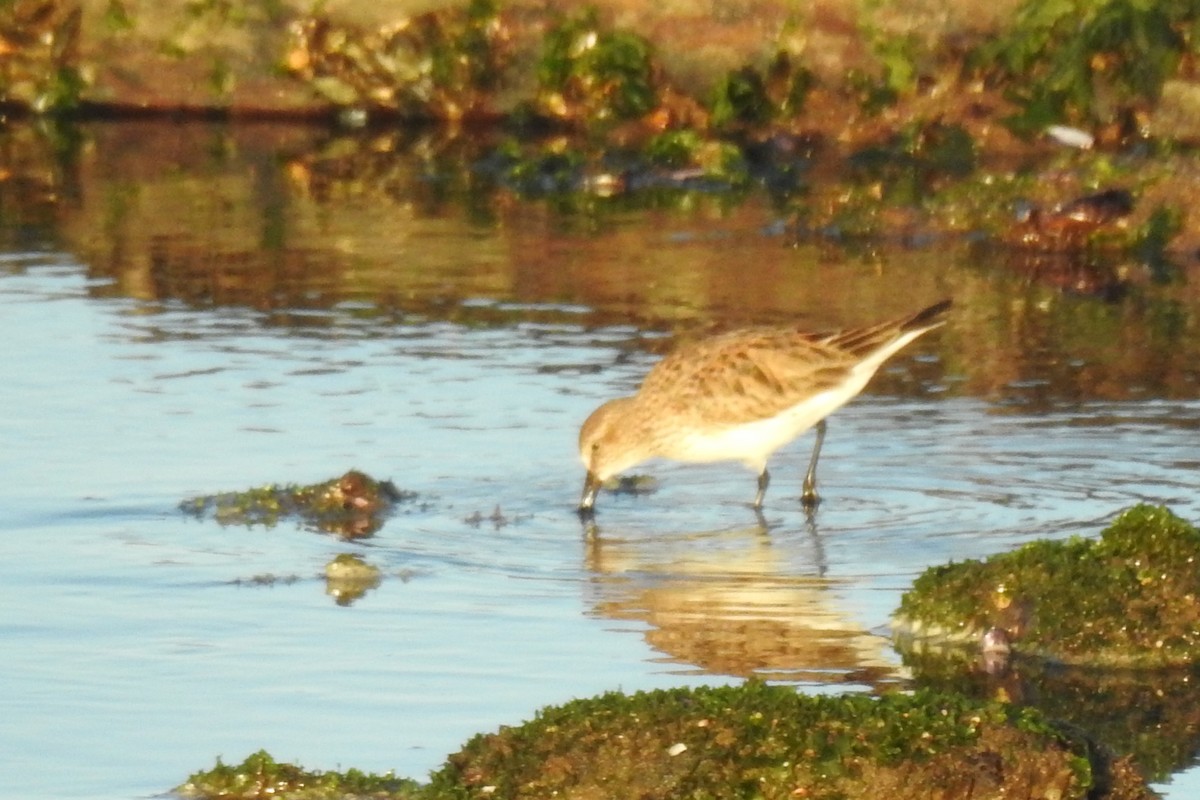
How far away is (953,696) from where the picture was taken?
6020mm

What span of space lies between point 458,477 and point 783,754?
4.46 m

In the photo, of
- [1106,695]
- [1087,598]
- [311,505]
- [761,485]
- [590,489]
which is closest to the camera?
[1106,695]

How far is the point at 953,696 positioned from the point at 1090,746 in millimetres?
337

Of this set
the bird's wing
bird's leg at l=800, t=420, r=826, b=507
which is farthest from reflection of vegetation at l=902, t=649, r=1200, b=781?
the bird's wing

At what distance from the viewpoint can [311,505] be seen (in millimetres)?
9406

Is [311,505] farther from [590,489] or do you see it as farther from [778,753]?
[778,753]

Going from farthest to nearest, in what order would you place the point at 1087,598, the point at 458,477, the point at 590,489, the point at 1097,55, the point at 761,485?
the point at 1097,55 < the point at 458,477 < the point at 761,485 < the point at 590,489 < the point at 1087,598

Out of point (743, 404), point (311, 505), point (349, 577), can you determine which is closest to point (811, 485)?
point (743, 404)

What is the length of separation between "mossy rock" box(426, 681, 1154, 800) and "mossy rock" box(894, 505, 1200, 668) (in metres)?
1.48

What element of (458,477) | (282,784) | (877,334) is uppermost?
(877,334)

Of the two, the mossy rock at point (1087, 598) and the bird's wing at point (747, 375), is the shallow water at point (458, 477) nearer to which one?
the mossy rock at point (1087, 598)

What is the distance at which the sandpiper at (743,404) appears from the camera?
976 cm

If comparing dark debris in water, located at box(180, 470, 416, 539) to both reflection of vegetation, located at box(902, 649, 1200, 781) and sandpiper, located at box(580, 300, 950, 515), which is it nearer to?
sandpiper, located at box(580, 300, 950, 515)

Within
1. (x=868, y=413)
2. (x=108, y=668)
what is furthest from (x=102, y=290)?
(x=108, y=668)
